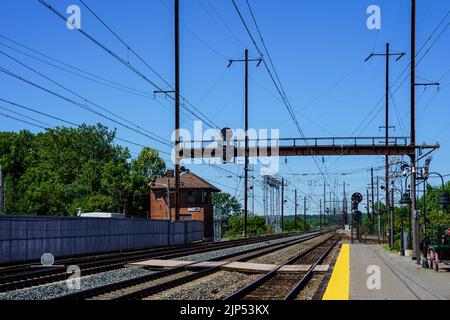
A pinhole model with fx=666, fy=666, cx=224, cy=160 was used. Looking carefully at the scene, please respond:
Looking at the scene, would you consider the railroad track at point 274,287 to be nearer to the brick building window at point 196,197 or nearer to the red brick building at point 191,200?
the red brick building at point 191,200

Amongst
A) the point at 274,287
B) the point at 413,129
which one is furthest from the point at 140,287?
the point at 413,129

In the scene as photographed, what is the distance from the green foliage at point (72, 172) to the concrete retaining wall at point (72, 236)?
51.9 metres

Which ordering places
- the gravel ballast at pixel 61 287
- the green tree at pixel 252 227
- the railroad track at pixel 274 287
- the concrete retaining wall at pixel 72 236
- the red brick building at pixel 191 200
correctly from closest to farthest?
the gravel ballast at pixel 61 287
the railroad track at pixel 274 287
the concrete retaining wall at pixel 72 236
the red brick building at pixel 191 200
the green tree at pixel 252 227

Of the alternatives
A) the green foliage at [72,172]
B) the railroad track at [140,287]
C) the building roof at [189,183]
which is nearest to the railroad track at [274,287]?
the railroad track at [140,287]

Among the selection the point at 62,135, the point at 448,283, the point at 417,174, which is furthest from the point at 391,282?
the point at 62,135

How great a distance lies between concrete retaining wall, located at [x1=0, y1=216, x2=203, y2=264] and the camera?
28.1 m

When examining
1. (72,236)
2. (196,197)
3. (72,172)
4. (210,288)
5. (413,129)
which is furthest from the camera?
(72,172)

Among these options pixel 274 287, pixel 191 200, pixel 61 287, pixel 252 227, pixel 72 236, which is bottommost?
pixel 252 227

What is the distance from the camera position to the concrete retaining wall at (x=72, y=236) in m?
28.1

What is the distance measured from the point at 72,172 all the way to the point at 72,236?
90838 millimetres

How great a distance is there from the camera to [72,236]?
33.6m

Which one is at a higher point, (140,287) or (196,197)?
(196,197)

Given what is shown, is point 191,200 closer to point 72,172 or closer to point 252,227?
point 252,227
